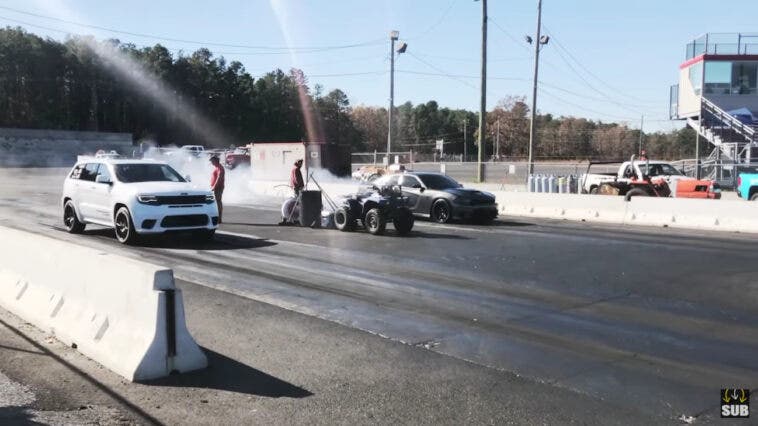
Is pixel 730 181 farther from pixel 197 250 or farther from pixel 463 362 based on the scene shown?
pixel 463 362

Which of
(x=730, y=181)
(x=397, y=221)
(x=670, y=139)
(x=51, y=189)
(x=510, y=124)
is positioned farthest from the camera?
(x=510, y=124)

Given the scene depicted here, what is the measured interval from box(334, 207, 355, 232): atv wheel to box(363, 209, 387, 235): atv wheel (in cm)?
54

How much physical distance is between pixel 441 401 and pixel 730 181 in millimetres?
29052

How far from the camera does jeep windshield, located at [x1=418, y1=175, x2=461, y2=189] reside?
1888 centimetres

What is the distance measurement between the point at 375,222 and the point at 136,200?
5215 mm

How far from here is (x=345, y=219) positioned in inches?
628

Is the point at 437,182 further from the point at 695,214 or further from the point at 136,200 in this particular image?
the point at 136,200

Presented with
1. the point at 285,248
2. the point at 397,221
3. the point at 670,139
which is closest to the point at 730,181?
the point at 397,221

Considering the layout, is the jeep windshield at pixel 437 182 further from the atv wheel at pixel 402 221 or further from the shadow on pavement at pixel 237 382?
the shadow on pavement at pixel 237 382

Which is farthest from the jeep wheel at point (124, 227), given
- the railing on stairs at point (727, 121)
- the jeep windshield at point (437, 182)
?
the railing on stairs at point (727, 121)

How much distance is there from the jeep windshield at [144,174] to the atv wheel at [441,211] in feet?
23.5

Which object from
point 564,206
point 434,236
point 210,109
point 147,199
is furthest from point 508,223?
point 210,109

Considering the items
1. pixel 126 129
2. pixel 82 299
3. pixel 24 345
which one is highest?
pixel 126 129

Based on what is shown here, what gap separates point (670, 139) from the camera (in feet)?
333
